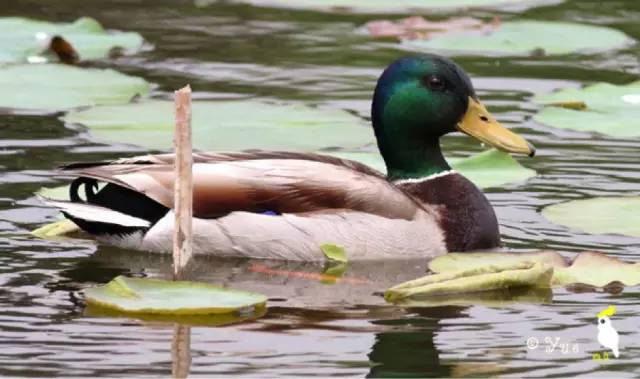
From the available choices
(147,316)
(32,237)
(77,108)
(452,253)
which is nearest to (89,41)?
(77,108)

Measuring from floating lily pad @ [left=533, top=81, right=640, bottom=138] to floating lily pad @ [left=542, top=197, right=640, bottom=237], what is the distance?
1708 mm

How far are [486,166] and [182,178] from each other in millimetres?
3539

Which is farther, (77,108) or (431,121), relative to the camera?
(77,108)

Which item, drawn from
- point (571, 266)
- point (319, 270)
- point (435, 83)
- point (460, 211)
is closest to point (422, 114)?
point (435, 83)

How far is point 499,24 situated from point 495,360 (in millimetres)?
8239

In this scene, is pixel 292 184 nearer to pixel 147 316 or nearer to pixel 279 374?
pixel 147 316

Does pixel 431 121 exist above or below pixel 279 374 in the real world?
above

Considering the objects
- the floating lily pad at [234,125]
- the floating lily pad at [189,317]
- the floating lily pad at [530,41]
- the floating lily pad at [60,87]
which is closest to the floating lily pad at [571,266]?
the floating lily pad at [189,317]

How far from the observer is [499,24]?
15.8 metres

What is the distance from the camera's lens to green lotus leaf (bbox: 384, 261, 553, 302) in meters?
8.85

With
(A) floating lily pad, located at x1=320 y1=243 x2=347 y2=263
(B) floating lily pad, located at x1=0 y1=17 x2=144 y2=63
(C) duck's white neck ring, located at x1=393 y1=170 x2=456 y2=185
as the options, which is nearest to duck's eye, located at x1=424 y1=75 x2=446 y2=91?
(C) duck's white neck ring, located at x1=393 y1=170 x2=456 y2=185

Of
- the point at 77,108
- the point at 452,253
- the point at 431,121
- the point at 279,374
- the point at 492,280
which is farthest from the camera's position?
the point at 77,108

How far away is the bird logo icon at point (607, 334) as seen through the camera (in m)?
8.05

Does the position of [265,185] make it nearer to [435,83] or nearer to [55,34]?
[435,83]
